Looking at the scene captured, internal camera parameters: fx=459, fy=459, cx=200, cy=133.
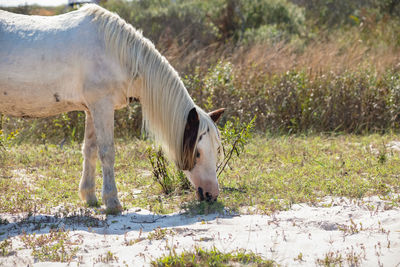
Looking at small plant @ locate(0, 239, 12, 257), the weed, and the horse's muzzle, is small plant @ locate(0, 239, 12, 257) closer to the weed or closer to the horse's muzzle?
the horse's muzzle

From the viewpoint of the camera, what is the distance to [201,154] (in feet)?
14.1

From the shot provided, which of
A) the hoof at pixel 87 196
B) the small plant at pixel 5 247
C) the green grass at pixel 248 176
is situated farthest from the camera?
the hoof at pixel 87 196

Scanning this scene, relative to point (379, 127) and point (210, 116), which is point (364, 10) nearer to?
point (379, 127)

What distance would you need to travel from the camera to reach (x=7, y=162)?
6.20 m

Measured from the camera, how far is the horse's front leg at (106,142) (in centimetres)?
427

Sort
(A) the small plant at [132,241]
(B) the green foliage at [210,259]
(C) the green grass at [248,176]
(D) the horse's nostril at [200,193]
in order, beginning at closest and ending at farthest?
(B) the green foliage at [210,259]
(A) the small plant at [132,241]
(D) the horse's nostril at [200,193]
(C) the green grass at [248,176]

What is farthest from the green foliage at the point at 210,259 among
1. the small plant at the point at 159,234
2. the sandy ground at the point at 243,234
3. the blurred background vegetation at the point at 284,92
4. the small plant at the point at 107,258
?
the blurred background vegetation at the point at 284,92

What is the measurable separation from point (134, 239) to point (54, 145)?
434 cm

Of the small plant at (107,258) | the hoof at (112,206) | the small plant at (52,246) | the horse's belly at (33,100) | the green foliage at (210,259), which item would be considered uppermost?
the horse's belly at (33,100)

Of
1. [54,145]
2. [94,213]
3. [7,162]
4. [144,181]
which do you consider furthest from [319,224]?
[54,145]

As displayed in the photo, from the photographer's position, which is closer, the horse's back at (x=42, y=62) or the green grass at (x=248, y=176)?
the horse's back at (x=42, y=62)

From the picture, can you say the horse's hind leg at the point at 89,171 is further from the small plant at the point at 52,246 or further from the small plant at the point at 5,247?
the small plant at the point at 5,247

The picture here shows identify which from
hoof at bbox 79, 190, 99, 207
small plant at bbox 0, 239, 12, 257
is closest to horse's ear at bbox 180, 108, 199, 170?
hoof at bbox 79, 190, 99, 207

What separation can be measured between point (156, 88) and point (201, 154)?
0.76m
